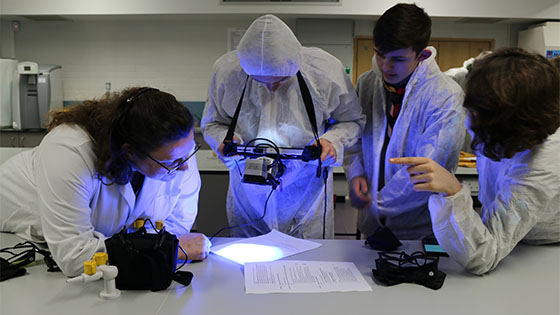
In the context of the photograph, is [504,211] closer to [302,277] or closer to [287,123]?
[302,277]

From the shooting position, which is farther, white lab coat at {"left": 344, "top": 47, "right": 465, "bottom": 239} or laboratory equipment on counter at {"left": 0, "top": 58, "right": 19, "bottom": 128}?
laboratory equipment on counter at {"left": 0, "top": 58, "right": 19, "bottom": 128}

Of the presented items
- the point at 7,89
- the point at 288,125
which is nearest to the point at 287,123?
the point at 288,125

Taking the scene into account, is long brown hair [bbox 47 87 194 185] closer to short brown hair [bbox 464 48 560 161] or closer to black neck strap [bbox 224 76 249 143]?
black neck strap [bbox 224 76 249 143]

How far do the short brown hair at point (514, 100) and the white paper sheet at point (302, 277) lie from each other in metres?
0.61

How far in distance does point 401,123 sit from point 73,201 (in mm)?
1292

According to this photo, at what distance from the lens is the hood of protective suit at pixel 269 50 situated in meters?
1.62

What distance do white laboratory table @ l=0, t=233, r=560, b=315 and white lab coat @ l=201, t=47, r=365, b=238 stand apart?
57 centimetres

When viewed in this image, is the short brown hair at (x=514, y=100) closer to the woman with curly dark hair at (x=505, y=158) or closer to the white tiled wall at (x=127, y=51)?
the woman with curly dark hair at (x=505, y=158)

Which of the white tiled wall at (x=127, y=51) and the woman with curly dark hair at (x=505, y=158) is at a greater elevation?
the white tiled wall at (x=127, y=51)

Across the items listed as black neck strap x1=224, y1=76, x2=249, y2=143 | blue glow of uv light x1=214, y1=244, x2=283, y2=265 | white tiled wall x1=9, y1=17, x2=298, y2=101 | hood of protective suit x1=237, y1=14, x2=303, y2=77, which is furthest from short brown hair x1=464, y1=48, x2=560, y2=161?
white tiled wall x1=9, y1=17, x2=298, y2=101

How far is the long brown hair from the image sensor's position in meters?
1.23

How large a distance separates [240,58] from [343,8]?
116 inches

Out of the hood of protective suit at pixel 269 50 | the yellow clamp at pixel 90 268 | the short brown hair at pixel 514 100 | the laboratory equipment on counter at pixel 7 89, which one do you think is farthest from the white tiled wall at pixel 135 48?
the yellow clamp at pixel 90 268

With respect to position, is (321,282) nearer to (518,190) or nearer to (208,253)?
(208,253)
